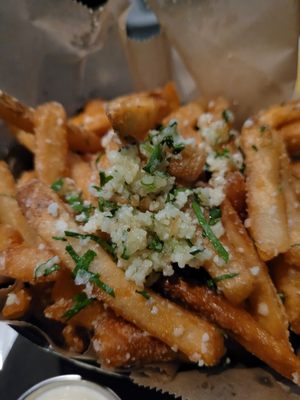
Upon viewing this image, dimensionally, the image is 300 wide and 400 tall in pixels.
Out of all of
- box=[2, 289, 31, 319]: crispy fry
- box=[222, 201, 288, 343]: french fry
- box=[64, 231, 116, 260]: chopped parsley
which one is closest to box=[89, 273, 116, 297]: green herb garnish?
box=[64, 231, 116, 260]: chopped parsley

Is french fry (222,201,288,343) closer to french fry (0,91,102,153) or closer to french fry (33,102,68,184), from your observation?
french fry (33,102,68,184)

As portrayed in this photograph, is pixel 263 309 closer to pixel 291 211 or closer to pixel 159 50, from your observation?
pixel 291 211

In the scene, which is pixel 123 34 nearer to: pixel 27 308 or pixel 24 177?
pixel 24 177

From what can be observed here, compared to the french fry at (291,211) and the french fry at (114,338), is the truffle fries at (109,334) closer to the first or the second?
the french fry at (114,338)

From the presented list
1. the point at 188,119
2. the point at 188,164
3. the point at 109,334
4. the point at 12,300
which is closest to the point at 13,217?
the point at 12,300

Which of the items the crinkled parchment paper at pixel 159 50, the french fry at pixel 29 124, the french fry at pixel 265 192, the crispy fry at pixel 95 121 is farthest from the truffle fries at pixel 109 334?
the crinkled parchment paper at pixel 159 50
